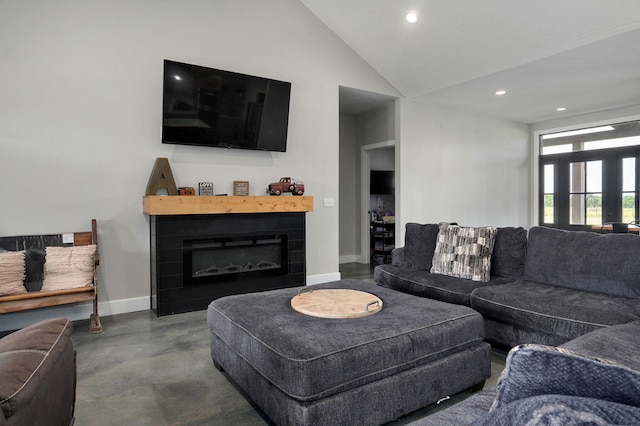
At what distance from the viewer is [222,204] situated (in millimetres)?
3885

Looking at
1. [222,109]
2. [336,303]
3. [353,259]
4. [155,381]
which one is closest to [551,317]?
[336,303]

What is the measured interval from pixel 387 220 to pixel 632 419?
20.1 ft

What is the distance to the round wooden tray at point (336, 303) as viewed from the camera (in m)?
2.00

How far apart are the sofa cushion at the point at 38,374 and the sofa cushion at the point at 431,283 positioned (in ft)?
7.89

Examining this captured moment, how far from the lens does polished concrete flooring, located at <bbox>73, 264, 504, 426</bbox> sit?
1917 millimetres

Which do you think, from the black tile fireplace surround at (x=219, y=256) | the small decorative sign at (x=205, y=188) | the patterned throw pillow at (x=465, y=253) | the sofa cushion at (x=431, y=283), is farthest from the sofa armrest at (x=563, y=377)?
the small decorative sign at (x=205, y=188)

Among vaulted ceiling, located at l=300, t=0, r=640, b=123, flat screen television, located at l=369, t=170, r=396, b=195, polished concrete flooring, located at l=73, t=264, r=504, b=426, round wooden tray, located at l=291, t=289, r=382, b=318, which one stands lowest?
polished concrete flooring, located at l=73, t=264, r=504, b=426

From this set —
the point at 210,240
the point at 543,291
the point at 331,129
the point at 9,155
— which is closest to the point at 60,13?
the point at 9,155

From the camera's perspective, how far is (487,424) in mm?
616

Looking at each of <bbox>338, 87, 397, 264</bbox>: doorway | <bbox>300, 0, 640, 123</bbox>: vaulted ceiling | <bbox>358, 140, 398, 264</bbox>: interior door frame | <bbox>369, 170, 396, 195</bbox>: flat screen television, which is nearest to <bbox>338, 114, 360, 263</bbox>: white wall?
<bbox>338, 87, 397, 264</bbox>: doorway

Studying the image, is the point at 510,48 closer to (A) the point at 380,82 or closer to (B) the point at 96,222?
(A) the point at 380,82

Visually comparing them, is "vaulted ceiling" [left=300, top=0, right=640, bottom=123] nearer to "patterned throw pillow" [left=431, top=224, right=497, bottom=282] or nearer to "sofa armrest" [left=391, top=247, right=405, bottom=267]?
"patterned throw pillow" [left=431, top=224, right=497, bottom=282]

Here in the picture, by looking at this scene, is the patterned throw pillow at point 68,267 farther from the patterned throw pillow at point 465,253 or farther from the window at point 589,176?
the window at point 589,176

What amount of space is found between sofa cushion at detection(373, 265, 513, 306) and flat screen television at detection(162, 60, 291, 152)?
6.69ft
